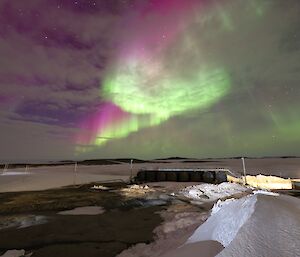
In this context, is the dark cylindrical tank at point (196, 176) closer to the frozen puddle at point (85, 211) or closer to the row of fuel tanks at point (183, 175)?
the row of fuel tanks at point (183, 175)

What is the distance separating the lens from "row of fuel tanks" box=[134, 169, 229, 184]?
24.7 m

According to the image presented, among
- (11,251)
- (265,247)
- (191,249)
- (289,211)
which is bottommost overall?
(11,251)

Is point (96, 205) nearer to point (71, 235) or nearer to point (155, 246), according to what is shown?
point (71, 235)

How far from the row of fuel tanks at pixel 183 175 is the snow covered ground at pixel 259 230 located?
19742 millimetres

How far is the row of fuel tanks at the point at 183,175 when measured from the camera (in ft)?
81.0

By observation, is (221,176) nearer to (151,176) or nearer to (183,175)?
(183,175)

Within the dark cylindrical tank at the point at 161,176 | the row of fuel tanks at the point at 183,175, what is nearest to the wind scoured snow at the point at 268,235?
the row of fuel tanks at the point at 183,175

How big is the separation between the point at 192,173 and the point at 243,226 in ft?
77.4

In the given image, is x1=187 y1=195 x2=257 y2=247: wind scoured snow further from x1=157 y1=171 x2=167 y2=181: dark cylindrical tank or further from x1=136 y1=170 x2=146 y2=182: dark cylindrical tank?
x1=136 y1=170 x2=146 y2=182: dark cylindrical tank

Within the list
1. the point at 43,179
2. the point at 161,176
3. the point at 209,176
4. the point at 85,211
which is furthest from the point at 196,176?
the point at 43,179

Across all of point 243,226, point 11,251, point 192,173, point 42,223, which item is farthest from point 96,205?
point 192,173

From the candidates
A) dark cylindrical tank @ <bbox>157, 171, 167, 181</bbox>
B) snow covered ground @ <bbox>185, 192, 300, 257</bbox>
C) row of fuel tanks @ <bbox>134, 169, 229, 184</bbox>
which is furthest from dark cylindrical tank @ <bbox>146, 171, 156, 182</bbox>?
snow covered ground @ <bbox>185, 192, 300, 257</bbox>

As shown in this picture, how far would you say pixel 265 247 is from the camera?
3277 mm

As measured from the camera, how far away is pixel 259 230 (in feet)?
12.2
